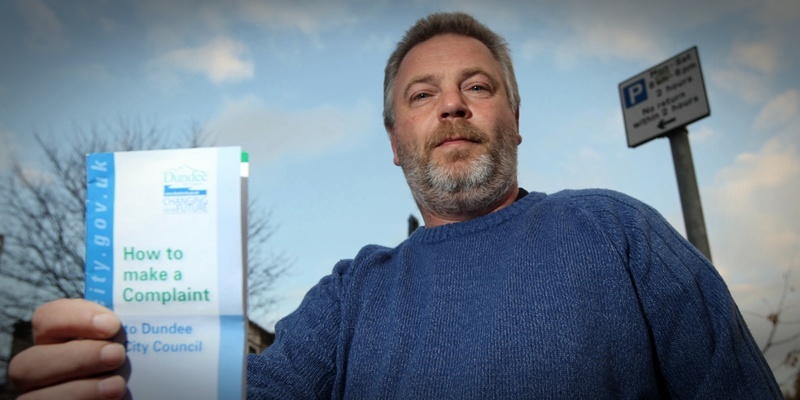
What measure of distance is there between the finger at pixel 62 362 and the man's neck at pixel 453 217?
3.82 feet

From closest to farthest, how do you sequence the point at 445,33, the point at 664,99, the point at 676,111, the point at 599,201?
the point at 599,201 < the point at 445,33 < the point at 676,111 < the point at 664,99

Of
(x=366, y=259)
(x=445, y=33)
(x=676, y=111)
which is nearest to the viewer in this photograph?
(x=366, y=259)

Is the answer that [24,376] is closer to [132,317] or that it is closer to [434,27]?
[132,317]

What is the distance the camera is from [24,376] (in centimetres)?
87

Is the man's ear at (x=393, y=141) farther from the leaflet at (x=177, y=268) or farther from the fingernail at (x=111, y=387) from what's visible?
the fingernail at (x=111, y=387)

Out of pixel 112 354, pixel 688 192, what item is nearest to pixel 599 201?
pixel 112 354

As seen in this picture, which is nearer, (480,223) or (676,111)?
(480,223)

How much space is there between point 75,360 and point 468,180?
4.04 feet

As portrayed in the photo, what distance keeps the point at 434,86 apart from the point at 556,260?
30.8 inches

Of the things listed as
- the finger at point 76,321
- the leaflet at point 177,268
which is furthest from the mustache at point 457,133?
the finger at point 76,321

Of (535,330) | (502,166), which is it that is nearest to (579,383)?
(535,330)

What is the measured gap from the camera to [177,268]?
89 cm

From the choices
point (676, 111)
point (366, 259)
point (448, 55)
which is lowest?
point (366, 259)

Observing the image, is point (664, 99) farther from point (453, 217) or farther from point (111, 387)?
point (111, 387)
